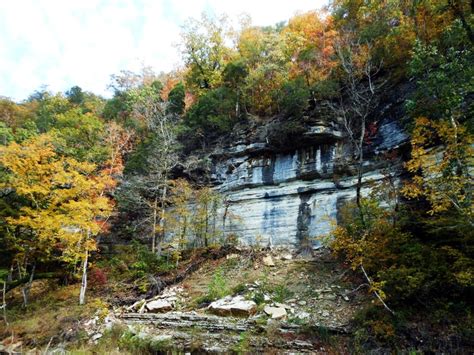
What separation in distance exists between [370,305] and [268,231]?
7.66 meters

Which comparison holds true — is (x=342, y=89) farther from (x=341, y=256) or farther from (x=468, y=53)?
(x=341, y=256)

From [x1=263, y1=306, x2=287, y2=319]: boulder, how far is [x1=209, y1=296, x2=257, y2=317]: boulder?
0.50m

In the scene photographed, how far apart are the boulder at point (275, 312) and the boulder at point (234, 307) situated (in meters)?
0.50

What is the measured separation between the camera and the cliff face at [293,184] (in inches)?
581

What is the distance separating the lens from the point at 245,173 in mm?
18547

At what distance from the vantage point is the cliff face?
48.4 ft

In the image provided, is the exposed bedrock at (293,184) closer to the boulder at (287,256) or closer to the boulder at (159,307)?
the boulder at (287,256)

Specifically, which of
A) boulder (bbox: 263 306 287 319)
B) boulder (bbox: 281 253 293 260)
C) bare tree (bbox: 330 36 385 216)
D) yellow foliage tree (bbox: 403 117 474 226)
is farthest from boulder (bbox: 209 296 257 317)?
bare tree (bbox: 330 36 385 216)

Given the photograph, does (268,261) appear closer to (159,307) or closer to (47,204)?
(159,307)

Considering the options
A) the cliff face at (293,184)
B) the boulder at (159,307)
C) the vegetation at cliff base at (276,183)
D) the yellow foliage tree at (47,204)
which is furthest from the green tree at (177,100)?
the boulder at (159,307)

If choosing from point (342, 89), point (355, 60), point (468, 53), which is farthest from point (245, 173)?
point (468, 53)

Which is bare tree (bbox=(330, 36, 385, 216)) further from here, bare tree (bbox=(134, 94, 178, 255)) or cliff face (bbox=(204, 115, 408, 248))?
bare tree (bbox=(134, 94, 178, 255))

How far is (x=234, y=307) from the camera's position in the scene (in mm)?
10008

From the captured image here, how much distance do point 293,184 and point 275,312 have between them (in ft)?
27.9
